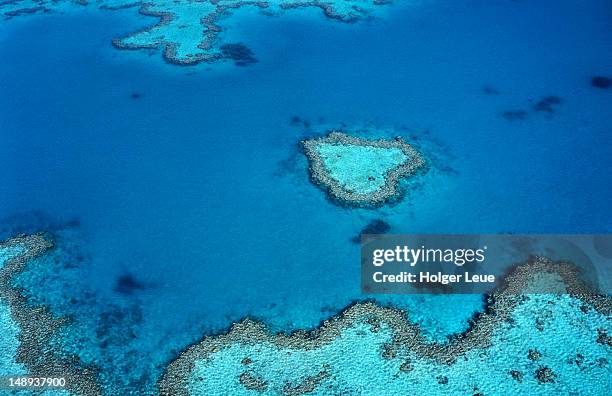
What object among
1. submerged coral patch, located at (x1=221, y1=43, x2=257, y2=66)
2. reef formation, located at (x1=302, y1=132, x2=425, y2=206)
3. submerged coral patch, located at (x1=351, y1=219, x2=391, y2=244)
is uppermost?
submerged coral patch, located at (x1=221, y1=43, x2=257, y2=66)

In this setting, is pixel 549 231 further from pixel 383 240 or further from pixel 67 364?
pixel 67 364

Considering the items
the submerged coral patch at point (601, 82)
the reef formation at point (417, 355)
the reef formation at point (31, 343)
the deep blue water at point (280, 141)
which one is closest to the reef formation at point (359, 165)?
the deep blue water at point (280, 141)

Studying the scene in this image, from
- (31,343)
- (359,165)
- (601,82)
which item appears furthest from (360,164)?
(601,82)

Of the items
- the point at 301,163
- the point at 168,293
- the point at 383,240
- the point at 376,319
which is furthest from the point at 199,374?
the point at 301,163

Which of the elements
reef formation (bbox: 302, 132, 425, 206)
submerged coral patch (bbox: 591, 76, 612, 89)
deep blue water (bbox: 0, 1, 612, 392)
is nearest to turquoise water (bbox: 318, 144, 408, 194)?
reef formation (bbox: 302, 132, 425, 206)

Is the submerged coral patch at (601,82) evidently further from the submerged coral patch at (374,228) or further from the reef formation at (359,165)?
the submerged coral patch at (374,228)

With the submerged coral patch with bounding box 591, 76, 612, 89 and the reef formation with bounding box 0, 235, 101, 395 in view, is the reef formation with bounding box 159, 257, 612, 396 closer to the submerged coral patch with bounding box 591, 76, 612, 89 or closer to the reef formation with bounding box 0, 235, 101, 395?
the reef formation with bounding box 0, 235, 101, 395
